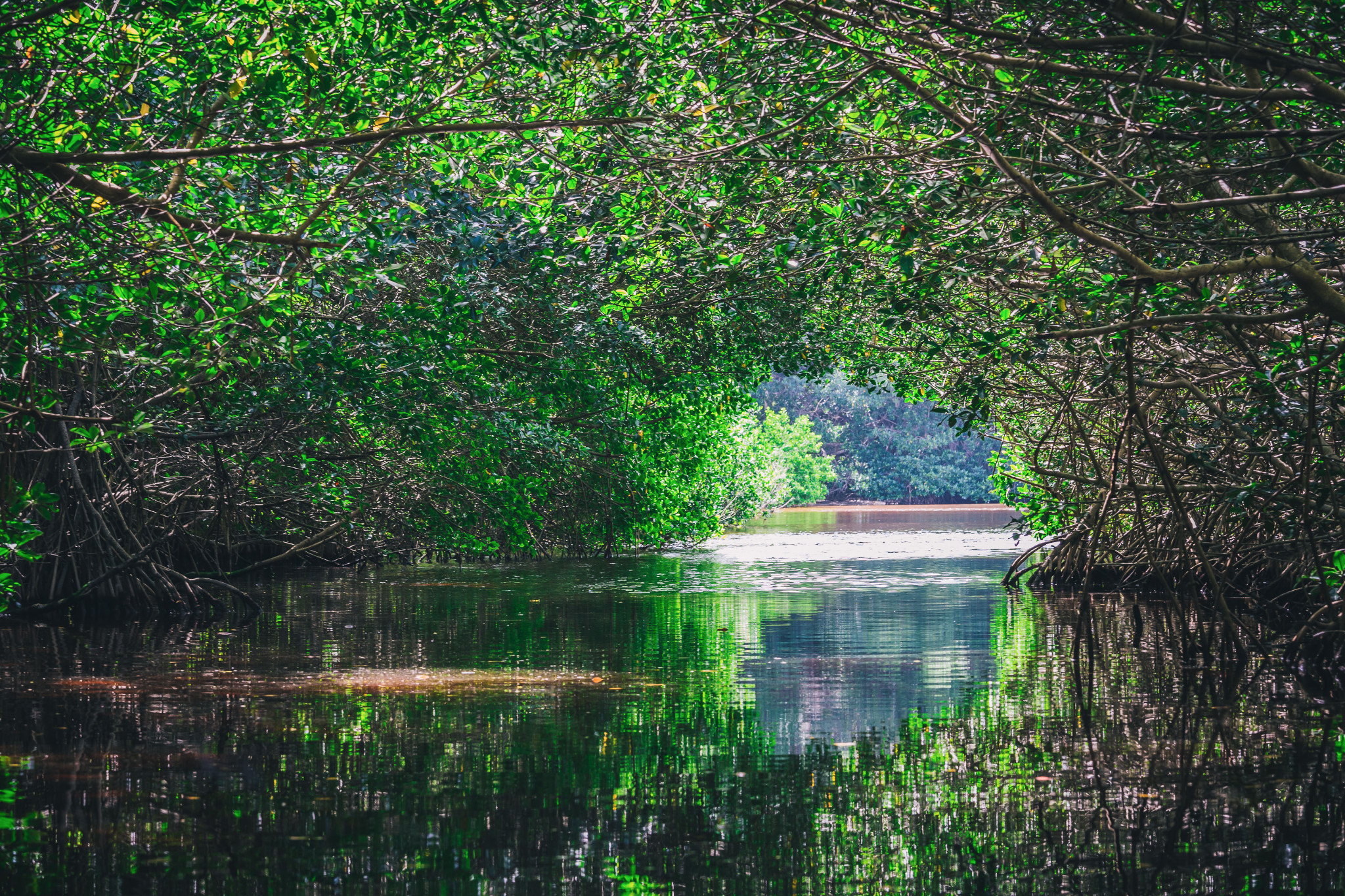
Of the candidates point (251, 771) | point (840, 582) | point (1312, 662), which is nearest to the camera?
point (251, 771)

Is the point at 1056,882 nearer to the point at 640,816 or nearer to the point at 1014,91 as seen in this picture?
the point at 640,816

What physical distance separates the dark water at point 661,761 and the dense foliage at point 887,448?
53208 mm

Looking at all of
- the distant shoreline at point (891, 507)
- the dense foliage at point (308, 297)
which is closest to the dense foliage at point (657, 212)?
the dense foliage at point (308, 297)

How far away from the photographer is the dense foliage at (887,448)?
67.2 m

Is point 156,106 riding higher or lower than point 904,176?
higher

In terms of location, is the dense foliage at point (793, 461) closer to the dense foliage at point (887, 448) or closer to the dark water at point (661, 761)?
the dense foliage at point (887, 448)

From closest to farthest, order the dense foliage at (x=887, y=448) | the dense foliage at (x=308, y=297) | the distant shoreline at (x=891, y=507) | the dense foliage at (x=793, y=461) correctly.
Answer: the dense foliage at (x=308, y=297)
the dense foliage at (x=793, y=461)
the distant shoreline at (x=891, y=507)
the dense foliage at (x=887, y=448)

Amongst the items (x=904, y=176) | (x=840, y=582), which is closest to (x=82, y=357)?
(x=904, y=176)

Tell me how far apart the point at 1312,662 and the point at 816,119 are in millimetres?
→ 5305

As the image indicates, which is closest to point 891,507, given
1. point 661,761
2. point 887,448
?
point 887,448

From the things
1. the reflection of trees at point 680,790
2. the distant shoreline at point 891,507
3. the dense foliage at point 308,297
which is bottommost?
the reflection of trees at point 680,790

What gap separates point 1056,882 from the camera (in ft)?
17.2

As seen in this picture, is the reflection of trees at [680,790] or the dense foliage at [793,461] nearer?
the reflection of trees at [680,790]

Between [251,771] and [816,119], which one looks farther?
[816,119]
